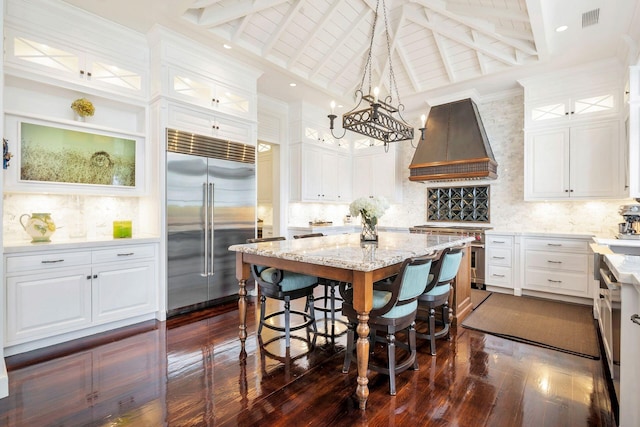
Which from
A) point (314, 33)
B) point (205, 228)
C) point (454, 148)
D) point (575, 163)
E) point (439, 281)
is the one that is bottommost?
point (439, 281)

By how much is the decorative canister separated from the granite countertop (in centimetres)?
8

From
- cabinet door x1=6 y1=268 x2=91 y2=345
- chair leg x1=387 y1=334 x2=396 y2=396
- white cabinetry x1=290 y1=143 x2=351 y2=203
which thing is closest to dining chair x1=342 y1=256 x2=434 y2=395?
chair leg x1=387 y1=334 x2=396 y2=396

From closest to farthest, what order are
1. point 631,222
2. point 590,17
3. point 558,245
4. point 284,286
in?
point 284,286 < point 590,17 < point 631,222 < point 558,245

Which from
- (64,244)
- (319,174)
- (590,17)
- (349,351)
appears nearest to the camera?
(349,351)

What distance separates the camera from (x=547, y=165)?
14.9 ft

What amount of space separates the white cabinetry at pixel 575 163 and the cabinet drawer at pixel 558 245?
0.65m

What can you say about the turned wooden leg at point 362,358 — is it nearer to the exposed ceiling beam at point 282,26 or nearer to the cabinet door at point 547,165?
the exposed ceiling beam at point 282,26

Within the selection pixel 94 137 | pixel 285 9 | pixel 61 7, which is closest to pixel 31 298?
pixel 94 137

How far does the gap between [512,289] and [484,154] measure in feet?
6.82

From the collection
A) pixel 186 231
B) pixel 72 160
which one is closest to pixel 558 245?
pixel 186 231

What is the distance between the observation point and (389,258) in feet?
6.88

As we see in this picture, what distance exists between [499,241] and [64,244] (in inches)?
213

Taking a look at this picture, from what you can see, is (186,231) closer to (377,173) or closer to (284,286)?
(284,286)

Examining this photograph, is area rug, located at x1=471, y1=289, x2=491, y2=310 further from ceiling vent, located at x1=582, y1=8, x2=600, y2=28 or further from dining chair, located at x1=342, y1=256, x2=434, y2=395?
ceiling vent, located at x1=582, y1=8, x2=600, y2=28
